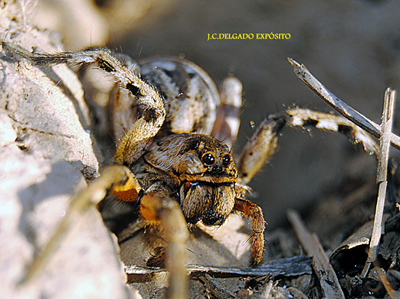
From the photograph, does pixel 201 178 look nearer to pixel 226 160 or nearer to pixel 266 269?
pixel 226 160

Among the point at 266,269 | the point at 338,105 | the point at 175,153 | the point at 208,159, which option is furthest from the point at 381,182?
the point at 175,153

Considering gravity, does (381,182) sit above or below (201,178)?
above

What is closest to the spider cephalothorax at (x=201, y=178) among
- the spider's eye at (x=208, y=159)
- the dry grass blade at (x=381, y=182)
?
the spider's eye at (x=208, y=159)

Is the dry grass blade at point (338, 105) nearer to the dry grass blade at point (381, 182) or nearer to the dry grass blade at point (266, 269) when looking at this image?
the dry grass blade at point (381, 182)

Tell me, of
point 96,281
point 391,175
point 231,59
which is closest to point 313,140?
point 391,175

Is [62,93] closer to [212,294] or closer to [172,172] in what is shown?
[172,172]

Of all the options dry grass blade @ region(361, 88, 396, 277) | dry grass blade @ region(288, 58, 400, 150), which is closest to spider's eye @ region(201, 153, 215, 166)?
dry grass blade @ region(288, 58, 400, 150)

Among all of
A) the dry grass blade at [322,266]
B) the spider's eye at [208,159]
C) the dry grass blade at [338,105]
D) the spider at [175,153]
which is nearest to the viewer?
the spider at [175,153]
